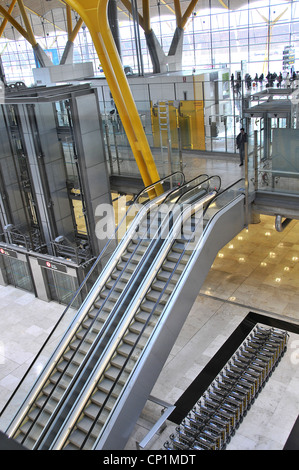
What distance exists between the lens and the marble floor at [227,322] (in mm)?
10797

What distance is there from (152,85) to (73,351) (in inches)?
587

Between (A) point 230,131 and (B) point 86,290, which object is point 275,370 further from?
(A) point 230,131

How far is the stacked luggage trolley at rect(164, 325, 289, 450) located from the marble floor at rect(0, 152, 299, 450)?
0.95 feet

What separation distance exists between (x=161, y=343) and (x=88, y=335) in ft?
7.22

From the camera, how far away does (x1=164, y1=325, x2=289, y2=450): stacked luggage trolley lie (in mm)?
10078

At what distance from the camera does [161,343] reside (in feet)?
35.4

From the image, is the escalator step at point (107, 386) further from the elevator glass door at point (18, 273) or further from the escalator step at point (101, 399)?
the elevator glass door at point (18, 273)

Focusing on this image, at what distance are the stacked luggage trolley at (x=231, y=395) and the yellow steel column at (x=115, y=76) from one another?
736cm

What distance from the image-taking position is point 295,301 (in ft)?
50.3

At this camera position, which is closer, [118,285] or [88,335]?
[88,335]

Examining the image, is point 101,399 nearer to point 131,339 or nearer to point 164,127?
point 131,339

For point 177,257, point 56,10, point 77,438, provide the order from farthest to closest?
point 56,10, point 177,257, point 77,438

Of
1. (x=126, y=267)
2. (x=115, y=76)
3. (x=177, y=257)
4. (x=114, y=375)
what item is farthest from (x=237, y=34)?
(x=114, y=375)
